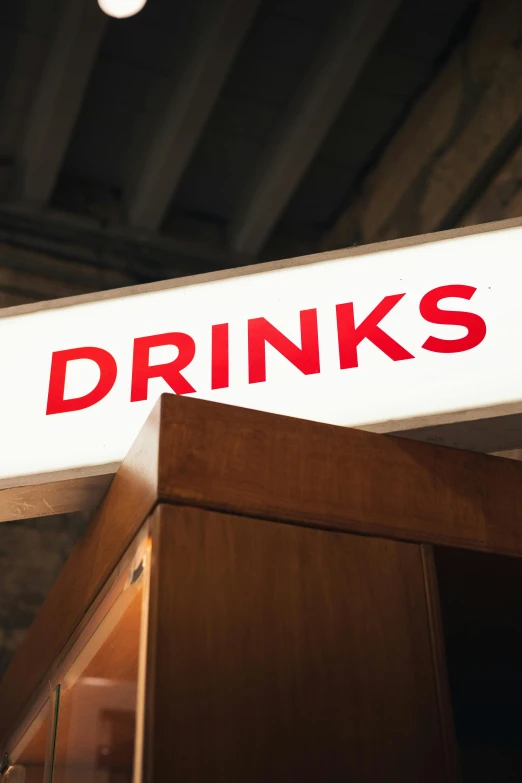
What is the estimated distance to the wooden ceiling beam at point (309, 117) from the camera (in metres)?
3.98

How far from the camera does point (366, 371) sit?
1.70m

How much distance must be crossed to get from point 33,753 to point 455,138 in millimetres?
3138

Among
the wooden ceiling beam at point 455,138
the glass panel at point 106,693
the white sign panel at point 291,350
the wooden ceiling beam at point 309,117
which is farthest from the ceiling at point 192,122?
the glass panel at point 106,693

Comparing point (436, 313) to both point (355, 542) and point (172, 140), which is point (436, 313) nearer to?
point (355, 542)

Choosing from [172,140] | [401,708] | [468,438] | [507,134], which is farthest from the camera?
[172,140]

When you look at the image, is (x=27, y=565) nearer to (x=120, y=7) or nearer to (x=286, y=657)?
(x=120, y=7)

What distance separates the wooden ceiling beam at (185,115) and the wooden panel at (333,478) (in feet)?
9.46

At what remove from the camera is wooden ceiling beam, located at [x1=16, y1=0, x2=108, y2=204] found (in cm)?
395

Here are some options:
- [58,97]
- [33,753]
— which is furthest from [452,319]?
[58,97]

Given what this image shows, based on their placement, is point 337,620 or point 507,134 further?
point 507,134

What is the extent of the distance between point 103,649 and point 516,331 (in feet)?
3.24

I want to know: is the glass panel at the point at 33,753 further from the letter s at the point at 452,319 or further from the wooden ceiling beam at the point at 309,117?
the wooden ceiling beam at the point at 309,117

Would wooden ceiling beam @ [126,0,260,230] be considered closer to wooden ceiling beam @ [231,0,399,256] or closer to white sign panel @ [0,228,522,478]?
wooden ceiling beam @ [231,0,399,256]

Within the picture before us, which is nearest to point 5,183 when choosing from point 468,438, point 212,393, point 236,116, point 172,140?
point 172,140
